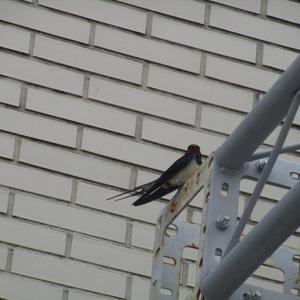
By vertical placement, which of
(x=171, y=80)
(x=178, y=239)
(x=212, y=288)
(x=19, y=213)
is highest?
(x=171, y=80)

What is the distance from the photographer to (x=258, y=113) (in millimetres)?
4953

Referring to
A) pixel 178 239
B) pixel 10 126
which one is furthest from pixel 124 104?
pixel 178 239

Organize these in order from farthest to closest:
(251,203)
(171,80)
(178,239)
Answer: (171,80), (178,239), (251,203)

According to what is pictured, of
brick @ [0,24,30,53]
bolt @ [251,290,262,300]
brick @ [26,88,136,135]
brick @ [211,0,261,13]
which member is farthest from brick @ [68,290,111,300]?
bolt @ [251,290,262,300]

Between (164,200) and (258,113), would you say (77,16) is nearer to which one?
(164,200)

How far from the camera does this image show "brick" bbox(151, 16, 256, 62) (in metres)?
7.94

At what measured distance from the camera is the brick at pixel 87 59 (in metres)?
7.67

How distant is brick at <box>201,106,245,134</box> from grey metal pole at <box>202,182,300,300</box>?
296 cm

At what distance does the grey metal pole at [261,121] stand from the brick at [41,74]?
2531mm

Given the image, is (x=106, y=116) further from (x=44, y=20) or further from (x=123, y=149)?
(x=44, y=20)

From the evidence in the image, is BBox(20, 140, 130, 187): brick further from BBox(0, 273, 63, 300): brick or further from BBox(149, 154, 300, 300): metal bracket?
BBox(149, 154, 300, 300): metal bracket

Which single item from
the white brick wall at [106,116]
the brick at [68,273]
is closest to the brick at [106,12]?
the white brick wall at [106,116]

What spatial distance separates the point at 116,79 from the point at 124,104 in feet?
0.52

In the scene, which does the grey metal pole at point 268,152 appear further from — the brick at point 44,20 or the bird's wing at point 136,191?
the brick at point 44,20
